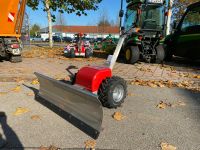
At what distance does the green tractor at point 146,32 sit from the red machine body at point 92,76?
224 inches

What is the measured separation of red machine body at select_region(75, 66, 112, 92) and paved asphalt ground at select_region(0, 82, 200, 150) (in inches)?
20.5

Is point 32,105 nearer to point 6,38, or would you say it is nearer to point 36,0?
point 6,38

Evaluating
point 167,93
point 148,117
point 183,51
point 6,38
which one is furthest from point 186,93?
point 6,38

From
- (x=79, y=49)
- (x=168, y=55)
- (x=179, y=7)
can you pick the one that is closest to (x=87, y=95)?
(x=168, y=55)

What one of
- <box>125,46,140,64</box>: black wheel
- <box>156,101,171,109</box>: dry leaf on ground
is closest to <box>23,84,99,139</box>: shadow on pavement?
A: <box>156,101,171,109</box>: dry leaf on ground

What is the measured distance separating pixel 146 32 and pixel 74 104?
24.2ft

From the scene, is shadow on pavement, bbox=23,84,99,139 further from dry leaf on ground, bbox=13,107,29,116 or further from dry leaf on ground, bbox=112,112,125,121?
dry leaf on ground, bbox=112,112,125,121

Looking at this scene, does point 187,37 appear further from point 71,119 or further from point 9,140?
point 9,140

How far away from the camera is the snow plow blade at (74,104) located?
11.6ft

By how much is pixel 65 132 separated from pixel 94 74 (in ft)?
3.87

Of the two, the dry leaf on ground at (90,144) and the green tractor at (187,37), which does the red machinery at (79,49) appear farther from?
the dry leaf on ground at (90,144)

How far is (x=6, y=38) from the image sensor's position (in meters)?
9.73

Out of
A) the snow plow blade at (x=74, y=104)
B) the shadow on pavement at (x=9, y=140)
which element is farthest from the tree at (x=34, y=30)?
the shadow on pavement at (x=9, y=140)

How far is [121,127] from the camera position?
3965 mm
